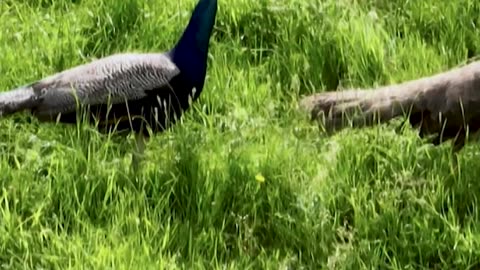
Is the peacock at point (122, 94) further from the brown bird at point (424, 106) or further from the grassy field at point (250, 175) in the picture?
the brown bird at point (424, 106)

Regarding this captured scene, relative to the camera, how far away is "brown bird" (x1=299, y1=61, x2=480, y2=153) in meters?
4.13

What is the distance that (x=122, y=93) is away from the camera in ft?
13.6

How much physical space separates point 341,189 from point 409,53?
45.4 inches

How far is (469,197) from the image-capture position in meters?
3.92

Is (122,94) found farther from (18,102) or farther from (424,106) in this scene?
(424,106)

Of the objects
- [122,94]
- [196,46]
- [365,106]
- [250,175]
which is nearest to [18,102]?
[122,94]

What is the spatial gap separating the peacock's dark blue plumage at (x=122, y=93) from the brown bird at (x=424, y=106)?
1.62 feet

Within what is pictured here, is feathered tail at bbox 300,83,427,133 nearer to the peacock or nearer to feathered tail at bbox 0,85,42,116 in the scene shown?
the peacock

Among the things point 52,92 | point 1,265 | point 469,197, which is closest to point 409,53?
point 469,197

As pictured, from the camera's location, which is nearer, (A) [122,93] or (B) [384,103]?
(A) [122,93]

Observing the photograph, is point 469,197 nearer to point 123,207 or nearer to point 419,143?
point 419,143

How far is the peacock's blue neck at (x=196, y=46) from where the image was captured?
4.21 meters


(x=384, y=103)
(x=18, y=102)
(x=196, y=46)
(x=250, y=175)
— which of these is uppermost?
(x=196, y=46)

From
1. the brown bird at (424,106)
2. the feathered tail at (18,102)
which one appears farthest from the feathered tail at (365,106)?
the feathered tail at (18,102)
